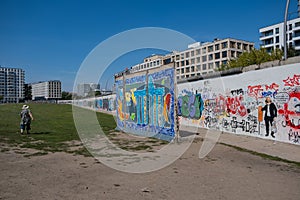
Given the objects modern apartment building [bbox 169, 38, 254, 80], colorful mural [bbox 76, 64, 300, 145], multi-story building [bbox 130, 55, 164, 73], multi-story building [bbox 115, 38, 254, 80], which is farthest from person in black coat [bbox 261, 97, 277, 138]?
modern apartment building [bbox 169, 38, 254, 80]

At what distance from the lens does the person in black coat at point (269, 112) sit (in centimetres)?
1034

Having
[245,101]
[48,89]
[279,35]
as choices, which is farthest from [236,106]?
[48,89]

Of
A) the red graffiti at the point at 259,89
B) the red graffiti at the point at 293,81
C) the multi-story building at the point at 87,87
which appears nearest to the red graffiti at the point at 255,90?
the red graffiti at the point at 259,89

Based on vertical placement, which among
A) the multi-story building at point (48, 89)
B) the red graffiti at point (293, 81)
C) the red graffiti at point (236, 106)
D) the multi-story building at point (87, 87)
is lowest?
the red graffiti at point (236, 106)

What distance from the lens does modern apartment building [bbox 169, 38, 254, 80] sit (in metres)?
85.6

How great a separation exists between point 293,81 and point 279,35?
72.3 m

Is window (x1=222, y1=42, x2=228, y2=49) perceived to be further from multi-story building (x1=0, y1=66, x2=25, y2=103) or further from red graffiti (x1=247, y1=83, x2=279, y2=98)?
multi-story building (x1=0, y1=66, x2=25, y2=103)

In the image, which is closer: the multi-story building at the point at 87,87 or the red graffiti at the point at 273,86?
the red graffiti at the point at 273,86

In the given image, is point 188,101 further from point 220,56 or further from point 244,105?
point 220,56

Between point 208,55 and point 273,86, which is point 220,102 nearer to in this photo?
point 273,86

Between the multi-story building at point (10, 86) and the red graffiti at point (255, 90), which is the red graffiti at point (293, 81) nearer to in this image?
the red graffiti at point (255, 90)

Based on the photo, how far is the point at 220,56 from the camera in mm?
87500

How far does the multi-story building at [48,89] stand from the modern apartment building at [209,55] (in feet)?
290

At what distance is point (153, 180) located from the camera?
17.8ft
